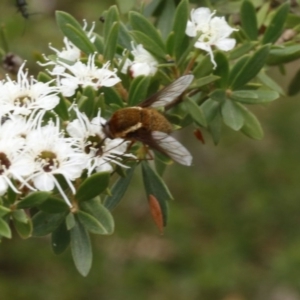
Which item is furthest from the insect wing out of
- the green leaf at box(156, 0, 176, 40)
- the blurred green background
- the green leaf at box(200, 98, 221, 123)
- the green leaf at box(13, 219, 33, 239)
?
the blurred green background

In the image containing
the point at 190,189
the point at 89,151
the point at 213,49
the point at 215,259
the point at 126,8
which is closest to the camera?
the point at 89,151

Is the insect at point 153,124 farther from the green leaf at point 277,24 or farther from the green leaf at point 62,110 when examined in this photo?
the green leaf at point 277,24

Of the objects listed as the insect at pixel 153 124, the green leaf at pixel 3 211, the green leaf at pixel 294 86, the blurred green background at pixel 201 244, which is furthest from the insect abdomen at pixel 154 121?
the blurred green background at pixel 201 244

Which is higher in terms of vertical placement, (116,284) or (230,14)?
(230,14)

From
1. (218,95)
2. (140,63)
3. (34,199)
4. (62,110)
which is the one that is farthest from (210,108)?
(34,199)

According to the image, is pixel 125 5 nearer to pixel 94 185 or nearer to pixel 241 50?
pixel 241 50

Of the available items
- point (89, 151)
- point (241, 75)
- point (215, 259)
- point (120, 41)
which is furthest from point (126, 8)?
point (215, 259)

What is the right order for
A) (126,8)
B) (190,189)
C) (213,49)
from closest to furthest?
(213,49) → (126,8) → (190,189)

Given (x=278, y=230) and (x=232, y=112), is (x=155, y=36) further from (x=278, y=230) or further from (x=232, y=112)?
(x=278, y=230)
